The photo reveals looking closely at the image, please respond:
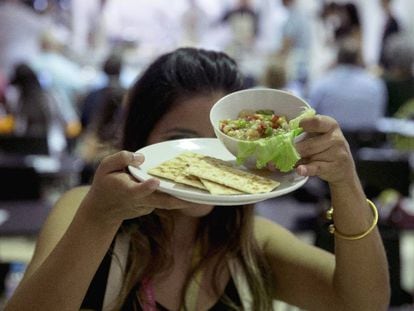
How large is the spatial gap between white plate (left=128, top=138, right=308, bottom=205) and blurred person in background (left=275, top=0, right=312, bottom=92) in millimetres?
6379

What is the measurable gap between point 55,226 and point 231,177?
0.44 m

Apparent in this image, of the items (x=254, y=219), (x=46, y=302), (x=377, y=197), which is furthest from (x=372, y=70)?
(x=46, y=302)

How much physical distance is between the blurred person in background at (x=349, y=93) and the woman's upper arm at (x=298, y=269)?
129 inches

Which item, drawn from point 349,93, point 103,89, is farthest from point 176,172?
point 103,89

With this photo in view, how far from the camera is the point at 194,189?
109cm

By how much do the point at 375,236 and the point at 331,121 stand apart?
311mm

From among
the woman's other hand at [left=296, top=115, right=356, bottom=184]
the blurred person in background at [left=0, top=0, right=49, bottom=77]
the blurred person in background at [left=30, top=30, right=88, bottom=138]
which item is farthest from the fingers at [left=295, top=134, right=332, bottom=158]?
the blurred person in background at [left=0, top=0, right=49, bottom=77]

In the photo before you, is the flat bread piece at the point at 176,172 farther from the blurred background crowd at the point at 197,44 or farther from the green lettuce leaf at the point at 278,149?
the blurred background crowd at the point at 197,44

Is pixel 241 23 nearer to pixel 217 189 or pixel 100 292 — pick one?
pixel 100 292

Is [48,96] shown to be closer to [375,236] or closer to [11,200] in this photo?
[11,200]

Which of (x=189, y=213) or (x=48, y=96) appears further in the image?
(x=48, y=96)

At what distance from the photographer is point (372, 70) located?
7.84 m

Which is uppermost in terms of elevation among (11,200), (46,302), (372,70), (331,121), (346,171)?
(331,121)

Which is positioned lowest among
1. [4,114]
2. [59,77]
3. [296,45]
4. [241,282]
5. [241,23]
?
[4,114]
